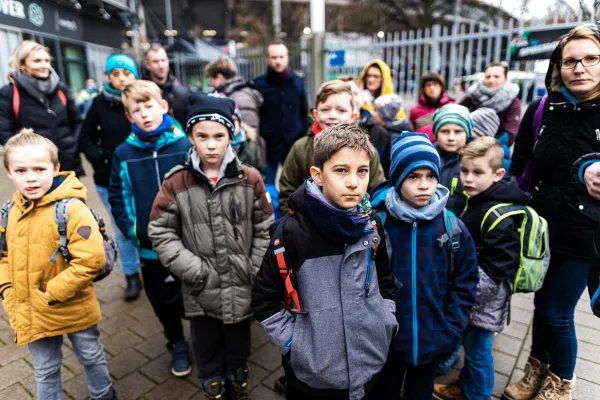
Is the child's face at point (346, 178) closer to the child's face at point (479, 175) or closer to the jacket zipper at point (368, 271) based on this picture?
the jacket zipper at point (368, 271)

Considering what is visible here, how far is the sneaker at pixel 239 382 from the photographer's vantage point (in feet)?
8.34

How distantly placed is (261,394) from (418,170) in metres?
1.81

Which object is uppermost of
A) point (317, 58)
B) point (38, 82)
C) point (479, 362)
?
point (317, 58)

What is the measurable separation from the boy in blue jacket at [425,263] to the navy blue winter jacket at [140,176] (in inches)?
61.6

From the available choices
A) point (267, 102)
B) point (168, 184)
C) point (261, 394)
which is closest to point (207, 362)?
point (261, 394)

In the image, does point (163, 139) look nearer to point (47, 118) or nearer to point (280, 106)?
point (47, 118)

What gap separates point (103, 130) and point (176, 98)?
0.86 meters

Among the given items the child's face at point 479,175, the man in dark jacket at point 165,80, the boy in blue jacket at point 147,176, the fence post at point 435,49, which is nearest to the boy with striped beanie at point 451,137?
the child's face at point 479,175

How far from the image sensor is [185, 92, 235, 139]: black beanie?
2.36 m

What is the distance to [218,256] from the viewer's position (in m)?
2.37

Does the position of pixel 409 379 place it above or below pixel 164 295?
below

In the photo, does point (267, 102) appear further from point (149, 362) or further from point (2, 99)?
point (149, 362)

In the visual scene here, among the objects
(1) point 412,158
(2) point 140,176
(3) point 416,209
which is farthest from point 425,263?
(2) point 140,176

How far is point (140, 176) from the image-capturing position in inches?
109
